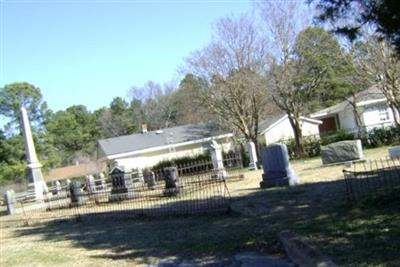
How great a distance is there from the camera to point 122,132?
294 ft

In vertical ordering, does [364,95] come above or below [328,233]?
above

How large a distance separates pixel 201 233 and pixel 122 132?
7963 cm

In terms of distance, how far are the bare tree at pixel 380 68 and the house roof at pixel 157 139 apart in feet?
72.6

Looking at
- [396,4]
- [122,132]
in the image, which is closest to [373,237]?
[396,4]

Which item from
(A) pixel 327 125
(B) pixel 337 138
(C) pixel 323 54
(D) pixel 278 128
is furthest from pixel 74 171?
(B) pixel 337 138

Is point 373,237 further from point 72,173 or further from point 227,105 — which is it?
point 72,173

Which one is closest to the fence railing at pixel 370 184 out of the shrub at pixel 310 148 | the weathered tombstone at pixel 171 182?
the weathered tombstone at pixel 171 182

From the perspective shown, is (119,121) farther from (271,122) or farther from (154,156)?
(271,122)

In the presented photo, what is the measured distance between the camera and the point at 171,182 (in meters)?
22.1

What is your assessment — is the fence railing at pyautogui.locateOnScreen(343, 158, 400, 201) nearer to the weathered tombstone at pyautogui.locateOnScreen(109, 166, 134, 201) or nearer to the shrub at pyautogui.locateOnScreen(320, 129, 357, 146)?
the weathered tombstone at pyautogui.locateOnScreen(109, 166, 134, 201)

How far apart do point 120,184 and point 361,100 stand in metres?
Result: 30.3

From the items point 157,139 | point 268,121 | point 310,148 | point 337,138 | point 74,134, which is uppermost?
point 74,134

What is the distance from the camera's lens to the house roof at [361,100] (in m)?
46.1

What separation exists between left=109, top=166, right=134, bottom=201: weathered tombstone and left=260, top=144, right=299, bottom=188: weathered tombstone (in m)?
7.87
